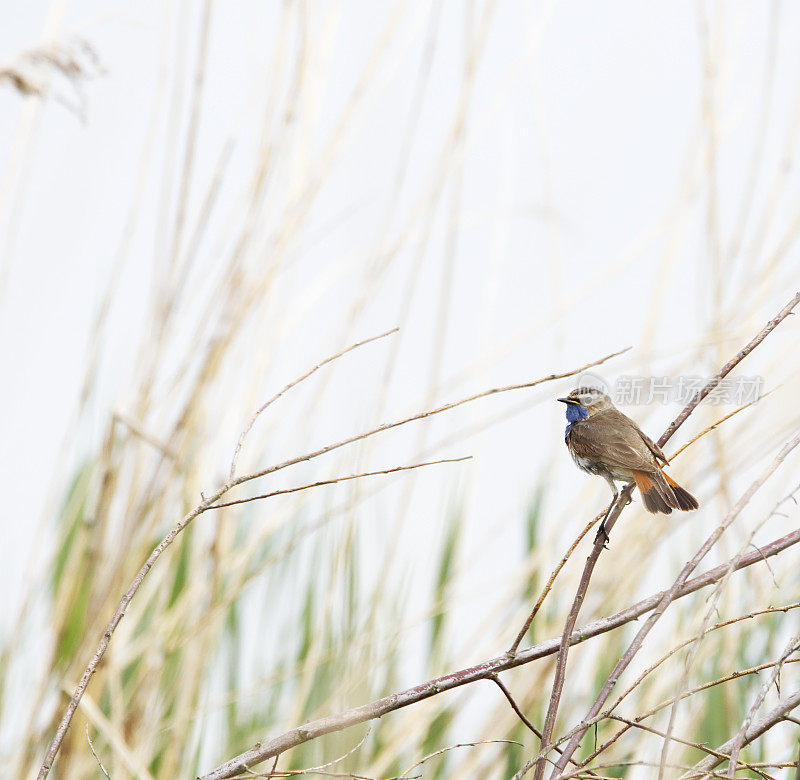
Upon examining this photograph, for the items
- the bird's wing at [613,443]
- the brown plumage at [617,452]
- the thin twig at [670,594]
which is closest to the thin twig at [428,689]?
the thin twig at [670,594]

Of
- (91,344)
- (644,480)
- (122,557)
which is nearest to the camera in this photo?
(644,480)

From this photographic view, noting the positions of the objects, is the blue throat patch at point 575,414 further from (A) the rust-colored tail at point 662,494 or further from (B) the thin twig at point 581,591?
(B) the thin twig at point 581,591

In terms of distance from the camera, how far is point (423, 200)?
1.57 metres

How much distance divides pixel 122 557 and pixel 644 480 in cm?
82

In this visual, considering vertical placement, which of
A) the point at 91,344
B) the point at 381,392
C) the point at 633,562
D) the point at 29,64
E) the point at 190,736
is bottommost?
the point at 190,736

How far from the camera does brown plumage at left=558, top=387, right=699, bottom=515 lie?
1273mm

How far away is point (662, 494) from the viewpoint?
49.8 inches

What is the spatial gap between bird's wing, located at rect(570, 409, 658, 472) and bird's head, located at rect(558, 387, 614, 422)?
34 millimetres

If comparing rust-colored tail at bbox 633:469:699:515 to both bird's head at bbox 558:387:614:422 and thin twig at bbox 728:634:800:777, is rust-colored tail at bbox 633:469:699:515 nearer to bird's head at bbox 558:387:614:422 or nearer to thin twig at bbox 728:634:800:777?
bird's head at bbox 558:387:614:422

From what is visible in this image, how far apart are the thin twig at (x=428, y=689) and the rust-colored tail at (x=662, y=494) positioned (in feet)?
1.79

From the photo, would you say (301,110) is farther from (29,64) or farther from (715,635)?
(715,635)

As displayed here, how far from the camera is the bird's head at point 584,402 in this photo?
56.1 inches

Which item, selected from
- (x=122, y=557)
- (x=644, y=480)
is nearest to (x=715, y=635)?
(x=644, y=480)

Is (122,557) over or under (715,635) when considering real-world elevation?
over
